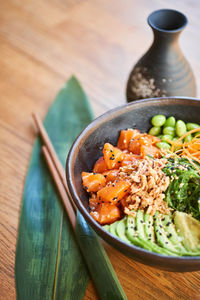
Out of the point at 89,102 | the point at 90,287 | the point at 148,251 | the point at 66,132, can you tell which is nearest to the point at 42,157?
the point at 66,132

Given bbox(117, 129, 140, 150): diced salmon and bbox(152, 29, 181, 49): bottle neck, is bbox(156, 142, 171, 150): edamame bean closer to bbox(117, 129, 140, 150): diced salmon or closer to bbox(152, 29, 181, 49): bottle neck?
bbox(117, 129, 140, 150): diced salmon

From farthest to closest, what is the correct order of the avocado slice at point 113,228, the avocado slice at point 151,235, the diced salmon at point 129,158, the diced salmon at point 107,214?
the diced salmon at point 129,158 → the diced salmon at point 107,214 → the avocado slice at point 113,228 → the avocado slice at point 151,235

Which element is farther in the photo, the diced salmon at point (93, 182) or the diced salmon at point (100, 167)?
the diced salmon at point (100, 167)

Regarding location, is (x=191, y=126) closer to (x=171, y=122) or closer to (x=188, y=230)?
(x=171, y=122)

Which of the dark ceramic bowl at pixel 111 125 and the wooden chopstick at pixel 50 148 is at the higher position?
the dark ceramic bowl at pixel 111 125

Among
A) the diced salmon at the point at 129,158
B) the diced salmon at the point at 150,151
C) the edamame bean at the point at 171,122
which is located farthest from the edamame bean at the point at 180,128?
the diced salmon at the point at 129,158

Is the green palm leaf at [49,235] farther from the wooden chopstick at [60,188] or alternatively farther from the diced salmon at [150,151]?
the diced salmon at [150,151]

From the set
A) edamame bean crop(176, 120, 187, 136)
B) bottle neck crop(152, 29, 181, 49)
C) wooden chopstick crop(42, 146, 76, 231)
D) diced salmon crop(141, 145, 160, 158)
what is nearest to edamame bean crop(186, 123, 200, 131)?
edamame bean crop(176, 120, 187, 136)
